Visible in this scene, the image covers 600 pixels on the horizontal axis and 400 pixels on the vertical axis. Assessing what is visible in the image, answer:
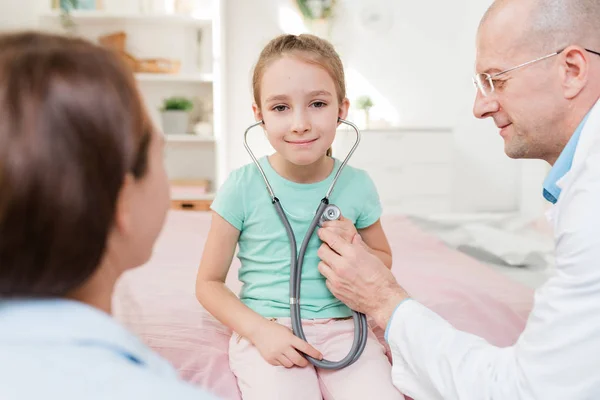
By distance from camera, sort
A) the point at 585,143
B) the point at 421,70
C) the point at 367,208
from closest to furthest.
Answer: the point at 585,143
the point at 367,208
the point at 421,70

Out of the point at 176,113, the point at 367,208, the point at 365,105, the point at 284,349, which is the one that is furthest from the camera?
the point at 365,105

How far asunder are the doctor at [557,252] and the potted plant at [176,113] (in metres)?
3.38

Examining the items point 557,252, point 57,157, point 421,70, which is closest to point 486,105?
point 557,252

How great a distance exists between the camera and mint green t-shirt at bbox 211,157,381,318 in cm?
134

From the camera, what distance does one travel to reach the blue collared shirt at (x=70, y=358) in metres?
0.52

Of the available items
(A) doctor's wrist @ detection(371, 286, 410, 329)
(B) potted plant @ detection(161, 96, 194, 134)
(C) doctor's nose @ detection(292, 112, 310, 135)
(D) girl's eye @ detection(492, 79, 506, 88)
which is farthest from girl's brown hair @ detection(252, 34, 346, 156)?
(B) potted plant @ detection(161, 96, 194, 134)

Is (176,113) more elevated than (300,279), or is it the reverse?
(300,279)

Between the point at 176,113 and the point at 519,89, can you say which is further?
the point at 176,113

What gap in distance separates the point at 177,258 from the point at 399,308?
112cm

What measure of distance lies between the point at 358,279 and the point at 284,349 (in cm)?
20

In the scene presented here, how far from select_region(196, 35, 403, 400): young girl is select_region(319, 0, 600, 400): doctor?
8 centimetres

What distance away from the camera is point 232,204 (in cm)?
134

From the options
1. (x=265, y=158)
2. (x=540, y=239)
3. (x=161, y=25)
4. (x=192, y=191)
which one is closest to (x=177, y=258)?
(x=265, y=158)

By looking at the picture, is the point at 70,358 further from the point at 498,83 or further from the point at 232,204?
the point at 498,83
